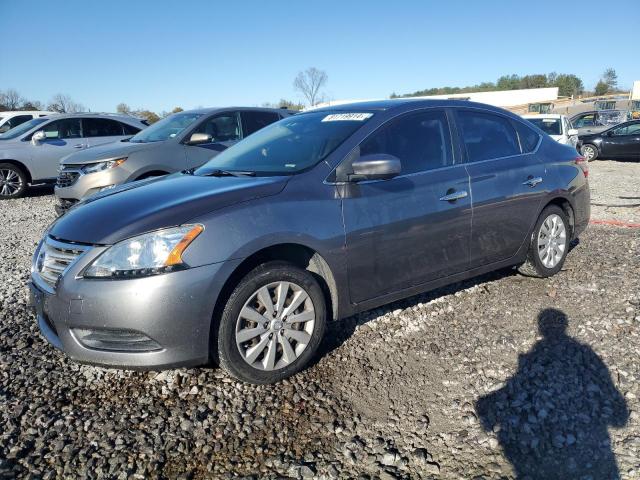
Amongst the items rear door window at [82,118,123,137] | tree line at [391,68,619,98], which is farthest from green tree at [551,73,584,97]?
rear door window at [82,118,123,137]

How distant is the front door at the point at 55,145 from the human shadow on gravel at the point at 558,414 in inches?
409

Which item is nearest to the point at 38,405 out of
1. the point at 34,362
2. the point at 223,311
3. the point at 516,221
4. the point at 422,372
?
the point at 34,362

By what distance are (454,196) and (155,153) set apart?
4.93 m

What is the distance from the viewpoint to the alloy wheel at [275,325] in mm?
2865

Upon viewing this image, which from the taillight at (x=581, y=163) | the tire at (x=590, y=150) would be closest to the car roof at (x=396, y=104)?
the taillight at (x=581, y=163)

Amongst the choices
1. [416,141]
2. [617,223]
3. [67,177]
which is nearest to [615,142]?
[617,223]

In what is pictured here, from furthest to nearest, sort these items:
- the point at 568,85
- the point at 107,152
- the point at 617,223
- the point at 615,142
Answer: the point at 568,85 < the point at 615,142 < the point at 107,152 < the point at 617,223

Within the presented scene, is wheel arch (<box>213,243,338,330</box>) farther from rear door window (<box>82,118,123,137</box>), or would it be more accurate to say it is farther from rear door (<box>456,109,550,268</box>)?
rear door window (<box>82,118,123,137</box>)

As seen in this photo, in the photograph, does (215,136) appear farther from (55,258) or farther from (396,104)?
(55,258)

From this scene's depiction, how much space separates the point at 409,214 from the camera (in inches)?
136

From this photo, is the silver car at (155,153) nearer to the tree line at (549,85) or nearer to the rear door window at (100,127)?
the rear door window at (100,127)

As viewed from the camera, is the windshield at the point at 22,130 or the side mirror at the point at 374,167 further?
the windshield at the point at 22,130

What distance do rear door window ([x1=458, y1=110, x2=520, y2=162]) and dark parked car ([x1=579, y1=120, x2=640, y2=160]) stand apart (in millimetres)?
13873

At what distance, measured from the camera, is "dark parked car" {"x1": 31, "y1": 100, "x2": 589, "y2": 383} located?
2.66m
